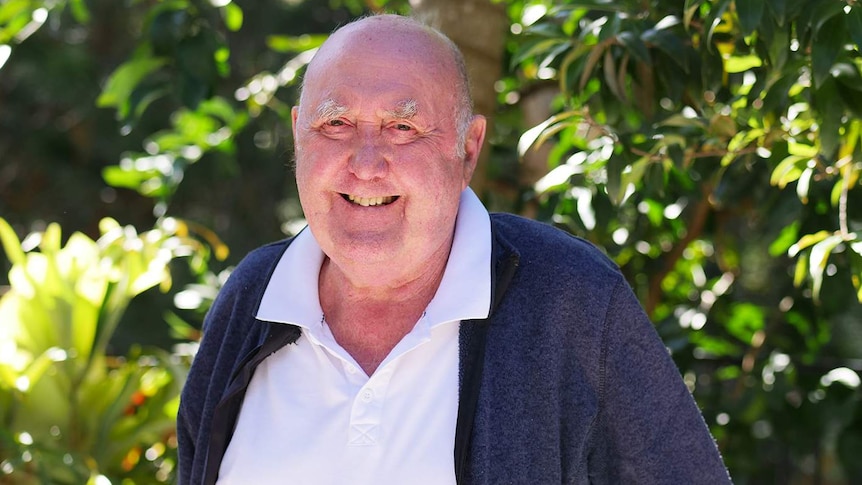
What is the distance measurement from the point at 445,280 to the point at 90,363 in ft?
5.85

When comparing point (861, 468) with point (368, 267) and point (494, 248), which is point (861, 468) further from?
point (368, 267)

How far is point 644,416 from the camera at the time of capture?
1.45 meters

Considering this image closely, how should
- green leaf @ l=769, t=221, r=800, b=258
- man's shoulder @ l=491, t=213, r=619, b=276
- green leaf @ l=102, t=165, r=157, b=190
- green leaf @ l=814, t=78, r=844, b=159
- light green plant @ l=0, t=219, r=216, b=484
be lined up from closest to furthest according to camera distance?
1. man's shoulder @ l=491, t=213, r=619, b=276
2. green leaf @ l=814, t=78, r=844, b=159
3. green leaf @ l=769, t=221, r=800, b=258
4. light green plant @ l=0, t=219, r=216, b=484
5. green leaf @ l=102, t=165, r=157, b=190

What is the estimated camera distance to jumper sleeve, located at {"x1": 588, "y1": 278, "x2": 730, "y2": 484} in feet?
4.76

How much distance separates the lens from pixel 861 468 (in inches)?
96.9

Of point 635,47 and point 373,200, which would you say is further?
point 635,47

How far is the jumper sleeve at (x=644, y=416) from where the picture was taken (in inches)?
57.1

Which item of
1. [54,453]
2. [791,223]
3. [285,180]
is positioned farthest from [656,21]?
[285,180]

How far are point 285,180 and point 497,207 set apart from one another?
3.91 meters

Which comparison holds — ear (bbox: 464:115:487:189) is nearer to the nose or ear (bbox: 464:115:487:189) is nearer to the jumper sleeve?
the nose

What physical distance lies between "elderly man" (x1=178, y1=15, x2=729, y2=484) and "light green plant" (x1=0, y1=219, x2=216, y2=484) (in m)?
1.38

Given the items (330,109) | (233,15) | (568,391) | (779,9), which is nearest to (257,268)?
(330,109)

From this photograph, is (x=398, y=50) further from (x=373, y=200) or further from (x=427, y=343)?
(x=427, y=343)

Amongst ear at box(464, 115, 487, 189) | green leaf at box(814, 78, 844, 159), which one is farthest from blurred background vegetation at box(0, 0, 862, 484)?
ear at box(464, 115, 487, 189)
